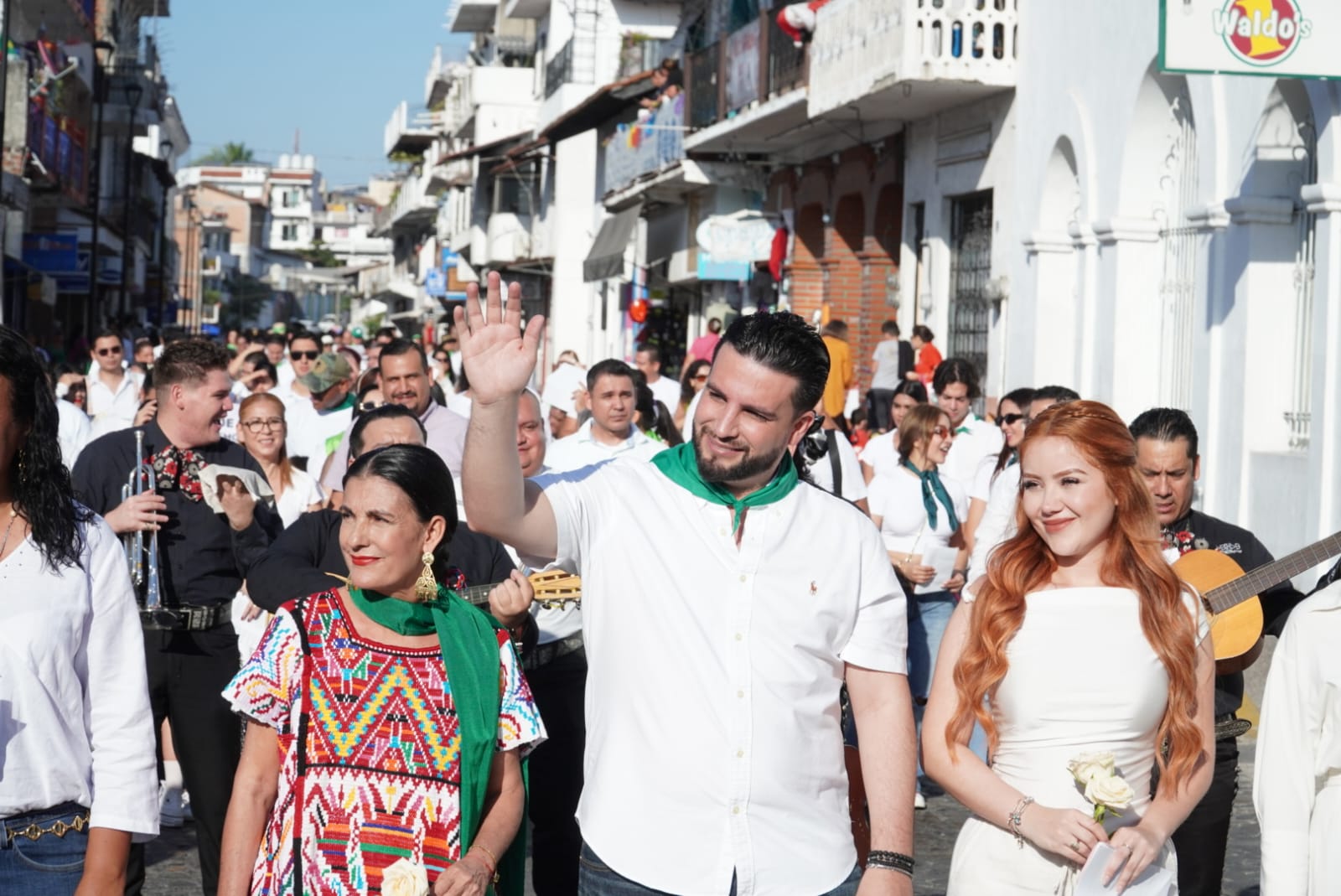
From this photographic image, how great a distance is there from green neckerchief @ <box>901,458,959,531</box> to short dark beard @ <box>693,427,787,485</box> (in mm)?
6262

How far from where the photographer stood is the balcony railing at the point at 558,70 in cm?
4622

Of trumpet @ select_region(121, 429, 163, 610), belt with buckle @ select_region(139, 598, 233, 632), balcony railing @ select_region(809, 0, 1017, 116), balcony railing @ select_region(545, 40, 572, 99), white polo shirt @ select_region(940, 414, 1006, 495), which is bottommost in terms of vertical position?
belt with buckle @ select_region(139, 598, 233, 632)

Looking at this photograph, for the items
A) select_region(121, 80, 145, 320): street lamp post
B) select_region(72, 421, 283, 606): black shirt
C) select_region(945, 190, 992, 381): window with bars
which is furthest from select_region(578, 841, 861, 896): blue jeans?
select_region(121, 80, 145, 320): street lamp post

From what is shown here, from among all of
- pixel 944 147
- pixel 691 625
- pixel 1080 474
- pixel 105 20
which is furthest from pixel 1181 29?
pixel 105 20

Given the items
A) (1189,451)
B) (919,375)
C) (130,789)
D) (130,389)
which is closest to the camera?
(130,789)

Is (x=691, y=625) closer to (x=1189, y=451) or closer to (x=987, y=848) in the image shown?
(x=987, y=848)

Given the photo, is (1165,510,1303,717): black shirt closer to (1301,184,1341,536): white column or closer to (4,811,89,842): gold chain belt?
(4,811,89,842): gold chain belt

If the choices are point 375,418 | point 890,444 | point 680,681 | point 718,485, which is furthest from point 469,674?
point 890,444

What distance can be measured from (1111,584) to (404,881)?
1793 mm

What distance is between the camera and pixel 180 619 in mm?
6844

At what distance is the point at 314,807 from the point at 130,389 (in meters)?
11.8

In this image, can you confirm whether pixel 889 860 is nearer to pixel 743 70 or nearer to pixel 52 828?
pixel 52 828

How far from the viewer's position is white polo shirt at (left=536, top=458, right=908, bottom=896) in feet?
13.1

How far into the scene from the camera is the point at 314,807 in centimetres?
439
